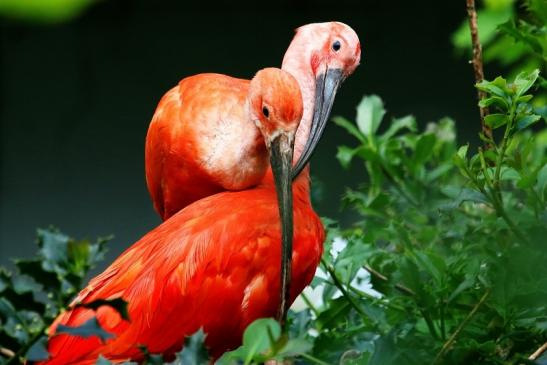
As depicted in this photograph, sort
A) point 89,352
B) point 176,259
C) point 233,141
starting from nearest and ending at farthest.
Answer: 1. point 89,352
2. point 176,259
3. point 233,141

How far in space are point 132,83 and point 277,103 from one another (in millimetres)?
3652

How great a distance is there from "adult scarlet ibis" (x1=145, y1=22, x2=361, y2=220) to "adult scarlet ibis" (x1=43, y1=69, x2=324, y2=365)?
164 millimetres

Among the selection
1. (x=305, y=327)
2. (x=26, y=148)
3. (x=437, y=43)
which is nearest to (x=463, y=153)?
(x=305, y=327)

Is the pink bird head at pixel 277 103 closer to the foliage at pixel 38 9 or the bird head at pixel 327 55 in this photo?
the bird head at pixel 327 55

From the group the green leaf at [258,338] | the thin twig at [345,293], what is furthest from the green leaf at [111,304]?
the thin twig at [345,293]

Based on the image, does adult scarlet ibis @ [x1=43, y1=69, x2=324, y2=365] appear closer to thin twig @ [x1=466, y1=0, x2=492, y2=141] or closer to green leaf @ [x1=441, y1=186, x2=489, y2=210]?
thin twig @ [x1=466, y1=0, x2=492, y2=141]

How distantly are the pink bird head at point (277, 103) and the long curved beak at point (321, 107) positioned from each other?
7.7 inches

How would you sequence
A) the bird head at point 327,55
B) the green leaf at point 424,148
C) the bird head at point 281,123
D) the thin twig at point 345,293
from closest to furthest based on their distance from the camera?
the thin twig at point 345,293 < the bird head at point 281,123 < the green leaf at point 424,148 < the bird head at point 327,55

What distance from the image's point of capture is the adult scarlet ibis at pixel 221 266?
213 cm

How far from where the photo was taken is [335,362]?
1782 millimetres

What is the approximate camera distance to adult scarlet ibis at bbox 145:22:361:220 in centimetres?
243

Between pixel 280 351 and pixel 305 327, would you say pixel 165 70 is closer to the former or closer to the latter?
pixel 305 327

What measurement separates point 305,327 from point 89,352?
41cm

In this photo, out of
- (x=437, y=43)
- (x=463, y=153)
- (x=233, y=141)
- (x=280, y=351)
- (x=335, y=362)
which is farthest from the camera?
(x=437, y=43)
